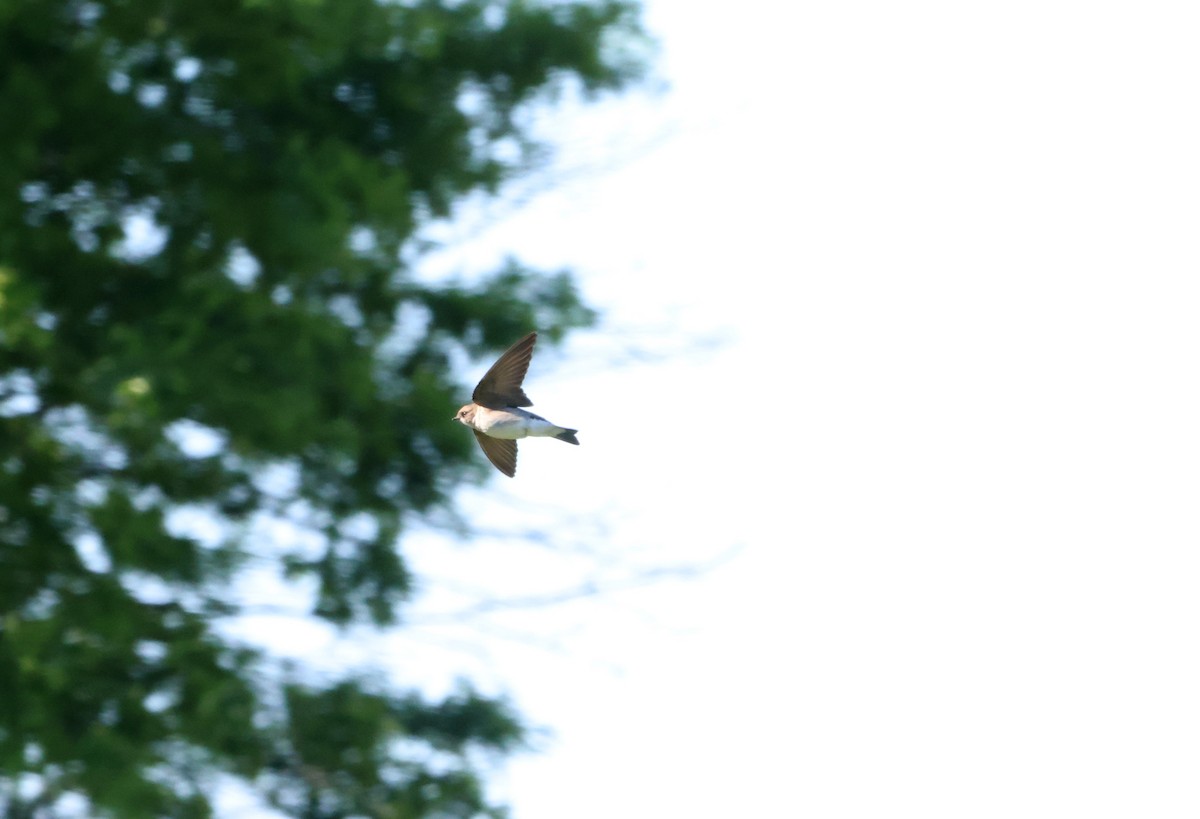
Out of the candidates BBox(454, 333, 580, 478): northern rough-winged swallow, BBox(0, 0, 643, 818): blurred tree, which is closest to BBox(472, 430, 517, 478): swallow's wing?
BBox(454, 333, 580, 478): northern rough-winged swallow

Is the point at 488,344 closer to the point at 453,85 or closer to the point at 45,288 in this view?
the point at 453,85

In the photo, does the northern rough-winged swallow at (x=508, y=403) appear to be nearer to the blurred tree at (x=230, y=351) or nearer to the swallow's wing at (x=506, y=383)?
the swallow's wing at (x=506, y=383)

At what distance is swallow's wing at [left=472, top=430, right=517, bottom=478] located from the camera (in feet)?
13.3

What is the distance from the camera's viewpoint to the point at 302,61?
8336 mm

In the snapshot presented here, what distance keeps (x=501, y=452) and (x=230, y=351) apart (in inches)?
158

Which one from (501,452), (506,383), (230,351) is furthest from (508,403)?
(230,351)

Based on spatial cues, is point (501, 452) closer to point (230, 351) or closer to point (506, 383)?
point (506, 383)

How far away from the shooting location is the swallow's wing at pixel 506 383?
142 inches

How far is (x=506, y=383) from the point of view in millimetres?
3662

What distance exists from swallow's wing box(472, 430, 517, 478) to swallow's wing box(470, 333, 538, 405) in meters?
0.33

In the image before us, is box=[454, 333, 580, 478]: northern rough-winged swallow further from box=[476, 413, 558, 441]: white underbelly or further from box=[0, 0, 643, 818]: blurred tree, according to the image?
box=[0, 0, 643, 818]: blurred tree

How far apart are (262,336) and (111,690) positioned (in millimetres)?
1733

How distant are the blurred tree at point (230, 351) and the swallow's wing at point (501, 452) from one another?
3396 millimetres

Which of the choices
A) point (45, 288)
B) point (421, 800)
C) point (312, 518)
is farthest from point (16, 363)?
point (421, 800)
